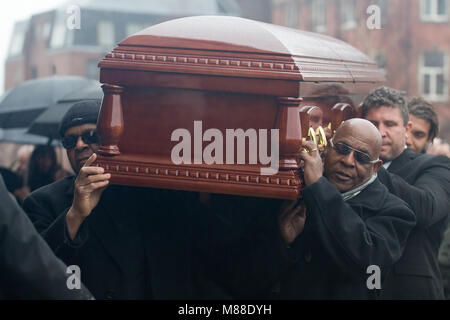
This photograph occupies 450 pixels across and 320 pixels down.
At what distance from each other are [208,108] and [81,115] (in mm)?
818

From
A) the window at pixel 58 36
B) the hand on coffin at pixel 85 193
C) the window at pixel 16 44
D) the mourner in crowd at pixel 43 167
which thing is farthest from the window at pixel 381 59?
the window at pixel 16 44

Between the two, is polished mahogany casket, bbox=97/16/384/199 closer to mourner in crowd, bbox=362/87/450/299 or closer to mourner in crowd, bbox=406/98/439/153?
mourner in crowd, bbox=362/87/450/299

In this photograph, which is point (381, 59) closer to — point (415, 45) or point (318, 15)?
point (415, 45)

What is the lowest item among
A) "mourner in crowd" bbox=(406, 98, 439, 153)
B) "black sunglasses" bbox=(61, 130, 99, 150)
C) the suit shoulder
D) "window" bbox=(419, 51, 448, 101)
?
"window" bbox=(419, 51, 448, 101)

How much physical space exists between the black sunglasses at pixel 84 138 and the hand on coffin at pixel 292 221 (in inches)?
38.3

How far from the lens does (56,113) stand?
553cm

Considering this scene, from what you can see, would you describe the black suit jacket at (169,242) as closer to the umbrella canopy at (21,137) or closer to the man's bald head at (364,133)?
the man's bald head at (364,133)

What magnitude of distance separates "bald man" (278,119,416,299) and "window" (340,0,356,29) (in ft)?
68.4

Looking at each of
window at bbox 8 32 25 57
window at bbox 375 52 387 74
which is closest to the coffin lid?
window at bbox 375 52 387 74

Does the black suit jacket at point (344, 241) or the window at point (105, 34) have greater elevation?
the window at point (105, 34)

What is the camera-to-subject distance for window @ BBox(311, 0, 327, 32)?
24.6 metres

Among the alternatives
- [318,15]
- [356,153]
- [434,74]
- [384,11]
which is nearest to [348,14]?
[318,15]

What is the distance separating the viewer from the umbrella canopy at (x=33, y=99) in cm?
636
